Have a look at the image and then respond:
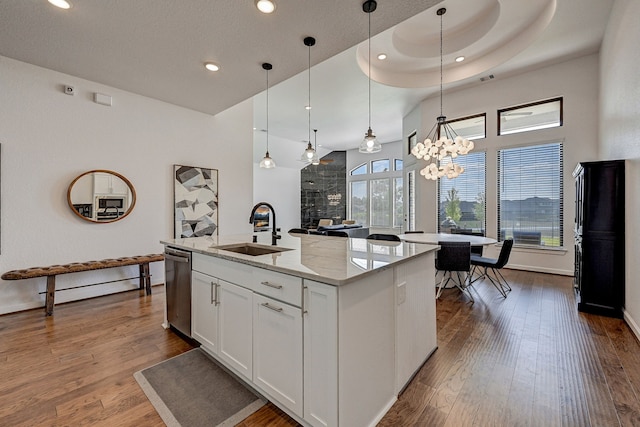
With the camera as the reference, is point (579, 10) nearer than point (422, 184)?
Yes

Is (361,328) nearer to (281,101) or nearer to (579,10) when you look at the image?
(579,10)

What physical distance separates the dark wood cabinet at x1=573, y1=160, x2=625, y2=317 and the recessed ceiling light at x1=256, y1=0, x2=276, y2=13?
3824 mm

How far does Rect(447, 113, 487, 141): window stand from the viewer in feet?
18.8

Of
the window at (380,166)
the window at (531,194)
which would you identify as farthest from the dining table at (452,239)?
the window at (380,166)

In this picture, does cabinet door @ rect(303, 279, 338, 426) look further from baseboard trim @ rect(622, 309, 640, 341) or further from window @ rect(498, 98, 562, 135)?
window @ rect(498, 98, 562, 135)

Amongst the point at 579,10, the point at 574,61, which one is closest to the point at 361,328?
the point at 579,10

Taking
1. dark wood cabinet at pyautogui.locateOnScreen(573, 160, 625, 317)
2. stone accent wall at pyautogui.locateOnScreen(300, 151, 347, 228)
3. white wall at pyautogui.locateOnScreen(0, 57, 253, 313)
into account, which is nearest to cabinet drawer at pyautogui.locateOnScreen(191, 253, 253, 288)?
white wall at pyautogui.locateOnScreen(0, 57, 253, 313)

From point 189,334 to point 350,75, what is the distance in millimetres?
4763

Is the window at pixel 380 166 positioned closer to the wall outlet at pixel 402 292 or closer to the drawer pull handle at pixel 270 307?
the wall outlet at pixel 402 292

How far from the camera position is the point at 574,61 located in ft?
15.3

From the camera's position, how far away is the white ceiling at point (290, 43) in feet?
7.63

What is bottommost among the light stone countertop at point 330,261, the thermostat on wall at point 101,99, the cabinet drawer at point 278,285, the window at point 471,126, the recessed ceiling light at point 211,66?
the cabinet drawer at point 278,285

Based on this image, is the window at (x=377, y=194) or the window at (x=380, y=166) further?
the window at (x=380, y=166)

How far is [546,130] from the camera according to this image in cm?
499
